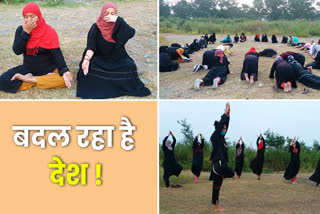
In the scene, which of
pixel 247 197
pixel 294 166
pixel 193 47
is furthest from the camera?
pixel 193 47

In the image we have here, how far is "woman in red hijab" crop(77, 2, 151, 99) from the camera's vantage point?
14.7ft

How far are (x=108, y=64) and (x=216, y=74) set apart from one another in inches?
84.2

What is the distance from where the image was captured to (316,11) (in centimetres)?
1702

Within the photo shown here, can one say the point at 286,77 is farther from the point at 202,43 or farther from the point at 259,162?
the point at 202,43

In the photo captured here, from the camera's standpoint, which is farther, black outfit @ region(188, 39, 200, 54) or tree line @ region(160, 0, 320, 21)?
tree line @ region(160, 0, 320, 21)

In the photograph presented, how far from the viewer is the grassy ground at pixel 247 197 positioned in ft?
14.3

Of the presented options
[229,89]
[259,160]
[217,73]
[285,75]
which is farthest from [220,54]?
[259,160]

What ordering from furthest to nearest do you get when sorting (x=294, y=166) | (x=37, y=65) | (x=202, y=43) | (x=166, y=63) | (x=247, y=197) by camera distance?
(x=202, y=43), (x=166, y=63), (x=294, y=166), (x=247, y=197), (x=37, y=65)

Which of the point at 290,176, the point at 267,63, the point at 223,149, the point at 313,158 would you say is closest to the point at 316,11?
the point at 313,158

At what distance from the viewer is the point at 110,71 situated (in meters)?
4.65

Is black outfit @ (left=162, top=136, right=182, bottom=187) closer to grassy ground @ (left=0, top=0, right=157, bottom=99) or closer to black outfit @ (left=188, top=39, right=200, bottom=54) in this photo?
grassy ground @ (left=0, top=0, right=157, bottom=99)

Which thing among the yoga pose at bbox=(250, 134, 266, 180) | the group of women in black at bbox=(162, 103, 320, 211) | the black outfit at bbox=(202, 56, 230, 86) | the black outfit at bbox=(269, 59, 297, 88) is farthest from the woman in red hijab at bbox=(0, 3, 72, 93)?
the yoga pose at bbox=(250, 134, 266, 180)

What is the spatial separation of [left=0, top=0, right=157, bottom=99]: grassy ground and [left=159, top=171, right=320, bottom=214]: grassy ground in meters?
1.55

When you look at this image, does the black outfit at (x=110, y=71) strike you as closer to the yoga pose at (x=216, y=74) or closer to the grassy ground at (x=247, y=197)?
the yoga pose at (x=216, y=74)
